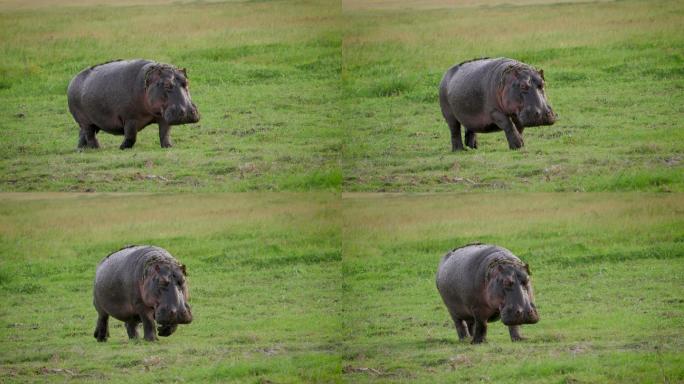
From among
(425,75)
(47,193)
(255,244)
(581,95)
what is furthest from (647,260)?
(47,193)

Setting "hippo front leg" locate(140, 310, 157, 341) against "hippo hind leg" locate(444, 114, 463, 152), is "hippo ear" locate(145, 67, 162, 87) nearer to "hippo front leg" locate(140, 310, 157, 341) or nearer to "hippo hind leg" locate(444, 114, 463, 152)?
"hippo front leg" locate(140, 310, 157, 341)

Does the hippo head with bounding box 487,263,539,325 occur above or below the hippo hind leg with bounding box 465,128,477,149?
below

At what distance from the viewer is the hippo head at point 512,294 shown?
29.9ft

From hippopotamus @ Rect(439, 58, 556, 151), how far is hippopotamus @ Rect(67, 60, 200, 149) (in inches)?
62.9

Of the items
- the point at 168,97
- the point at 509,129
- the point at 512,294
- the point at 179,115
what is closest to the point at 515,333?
the point at 512,294

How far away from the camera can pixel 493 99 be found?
367 inches

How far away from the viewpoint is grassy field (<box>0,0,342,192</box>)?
9656 millimetres

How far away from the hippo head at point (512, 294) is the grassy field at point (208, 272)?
3.56 feet

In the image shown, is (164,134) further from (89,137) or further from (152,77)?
(89,137)

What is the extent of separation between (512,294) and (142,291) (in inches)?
86.4

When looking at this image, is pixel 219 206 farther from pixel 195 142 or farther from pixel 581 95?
pixel 581 95

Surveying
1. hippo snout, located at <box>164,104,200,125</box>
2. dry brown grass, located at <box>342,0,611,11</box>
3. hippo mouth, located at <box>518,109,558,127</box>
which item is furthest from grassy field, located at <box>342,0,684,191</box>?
hippo snout, located at <box>164,104,200,125</box>

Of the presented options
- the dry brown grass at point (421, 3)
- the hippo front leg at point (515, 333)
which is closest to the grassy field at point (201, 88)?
the dry brown grass at point (421, 3)

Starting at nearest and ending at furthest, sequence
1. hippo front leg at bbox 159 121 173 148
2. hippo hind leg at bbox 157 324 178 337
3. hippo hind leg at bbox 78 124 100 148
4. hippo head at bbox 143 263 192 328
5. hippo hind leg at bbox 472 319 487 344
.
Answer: hippo head at bbox 143 263 192 328 → hippo hind leg at bbox 472 319 487 344 → hippo hind leg at bbox 157 324 178 337 → hippo front leg at bbox 159 121 173 148 → hippo hind leg at bbox 78 124 100 148
